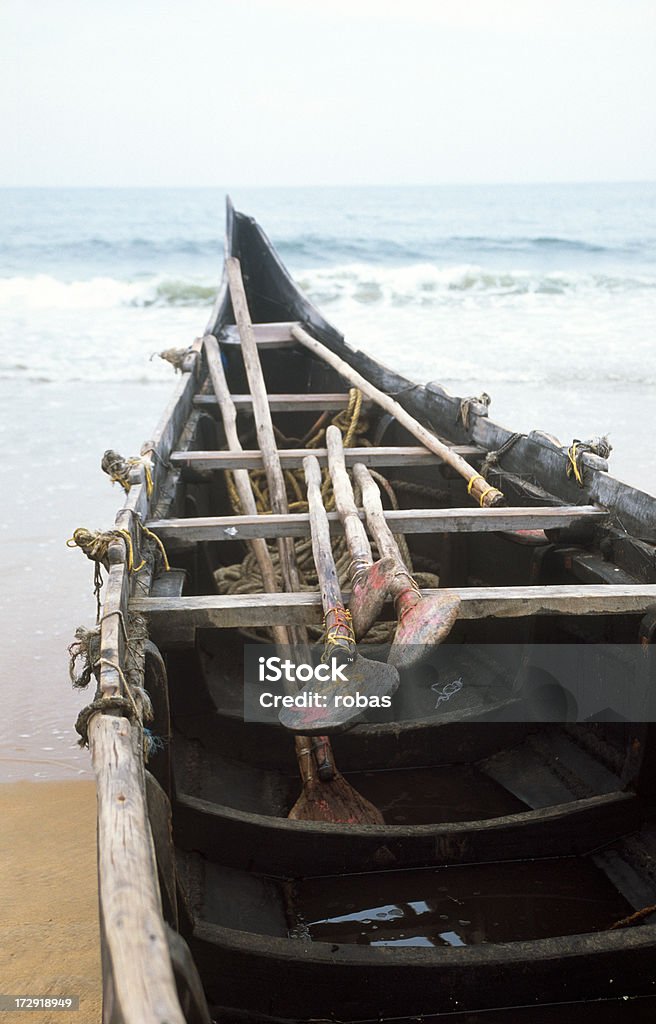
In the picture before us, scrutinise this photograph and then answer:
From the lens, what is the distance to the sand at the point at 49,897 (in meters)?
2.30

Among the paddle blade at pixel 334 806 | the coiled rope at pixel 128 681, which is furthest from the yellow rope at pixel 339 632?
the paddle blade at pixel 334 806

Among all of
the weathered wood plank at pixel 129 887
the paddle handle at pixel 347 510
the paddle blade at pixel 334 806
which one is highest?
the weathered wood plank at pixel 129 887

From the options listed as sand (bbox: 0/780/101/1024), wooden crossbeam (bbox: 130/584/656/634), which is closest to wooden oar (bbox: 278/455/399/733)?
wooden crossbeam (bbox: 130/584/656/634)

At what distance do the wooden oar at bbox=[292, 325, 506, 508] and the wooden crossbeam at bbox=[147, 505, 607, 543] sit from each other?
22 cm

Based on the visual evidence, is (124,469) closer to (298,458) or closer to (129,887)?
(298,458)

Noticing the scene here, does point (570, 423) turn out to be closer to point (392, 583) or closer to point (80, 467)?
point (80, 467)

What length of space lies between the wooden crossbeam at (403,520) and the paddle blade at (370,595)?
2.02ft

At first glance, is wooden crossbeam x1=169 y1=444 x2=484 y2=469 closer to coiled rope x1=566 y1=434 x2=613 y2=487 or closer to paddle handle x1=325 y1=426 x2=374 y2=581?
paddle handle x1=325 y1=426 x2=374 y2=581

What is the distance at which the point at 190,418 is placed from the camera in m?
4.57

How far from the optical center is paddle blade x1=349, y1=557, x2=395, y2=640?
7.14 feet

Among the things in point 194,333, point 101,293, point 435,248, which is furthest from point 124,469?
point 435,248

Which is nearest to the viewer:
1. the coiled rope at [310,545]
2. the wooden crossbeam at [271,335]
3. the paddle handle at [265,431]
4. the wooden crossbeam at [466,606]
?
the wooden crossbeam at [466,606]

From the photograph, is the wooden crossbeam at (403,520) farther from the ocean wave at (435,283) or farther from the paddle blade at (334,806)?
the ocean wave at (435,283)

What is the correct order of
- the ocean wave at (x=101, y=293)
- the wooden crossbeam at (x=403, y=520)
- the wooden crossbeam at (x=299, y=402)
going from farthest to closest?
the ocean wave at (x=101, y=293) → the wooden crossbeam at (x=299, y=402) → the wooden crossbeam at (x=403, y=520)
